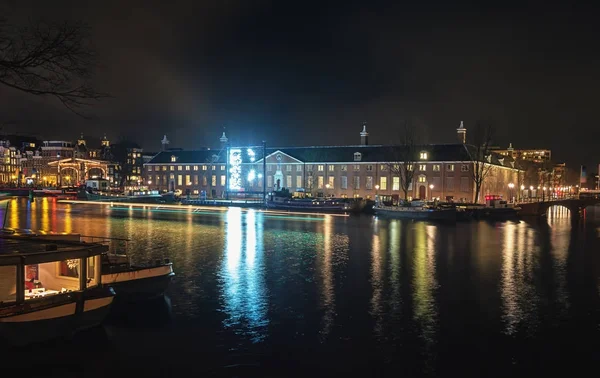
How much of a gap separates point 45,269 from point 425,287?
15.1 m

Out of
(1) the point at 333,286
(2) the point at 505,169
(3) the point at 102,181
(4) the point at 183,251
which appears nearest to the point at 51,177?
(3) the point at 102,181

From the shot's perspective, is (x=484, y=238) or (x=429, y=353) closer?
(x=429, y=353)

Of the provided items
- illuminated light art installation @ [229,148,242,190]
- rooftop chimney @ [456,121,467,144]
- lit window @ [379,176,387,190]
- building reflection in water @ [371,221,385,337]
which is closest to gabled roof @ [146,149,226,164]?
illuminated light art installation @ [229,148,242,190]

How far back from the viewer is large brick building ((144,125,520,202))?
90312 millimetres

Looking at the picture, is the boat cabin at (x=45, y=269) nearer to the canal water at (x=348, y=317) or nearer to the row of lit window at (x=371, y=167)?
the canal water at (x=348, y=317)

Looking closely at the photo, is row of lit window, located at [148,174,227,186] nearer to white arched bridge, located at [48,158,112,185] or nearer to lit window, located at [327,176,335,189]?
lit window, located at [327,176,335,189]

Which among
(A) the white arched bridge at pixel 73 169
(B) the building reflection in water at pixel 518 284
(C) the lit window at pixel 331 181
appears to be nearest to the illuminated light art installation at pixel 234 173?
(C) the lit window at pixel 331 181

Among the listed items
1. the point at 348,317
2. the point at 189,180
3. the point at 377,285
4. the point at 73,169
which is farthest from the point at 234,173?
the point at 73,169

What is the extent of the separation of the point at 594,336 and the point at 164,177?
11253 centimetres

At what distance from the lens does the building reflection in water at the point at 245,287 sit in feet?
56.9

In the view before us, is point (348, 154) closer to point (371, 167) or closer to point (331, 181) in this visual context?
point (371, 167)

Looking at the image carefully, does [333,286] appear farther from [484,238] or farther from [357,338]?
[484,238]

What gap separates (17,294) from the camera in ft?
47.1

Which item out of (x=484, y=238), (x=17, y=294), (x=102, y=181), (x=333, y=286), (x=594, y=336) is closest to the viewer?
(x=17, y=294)
